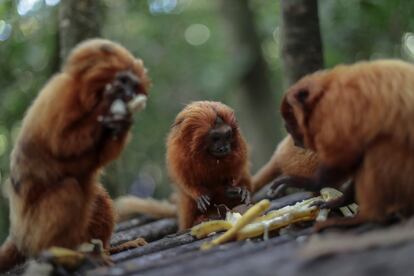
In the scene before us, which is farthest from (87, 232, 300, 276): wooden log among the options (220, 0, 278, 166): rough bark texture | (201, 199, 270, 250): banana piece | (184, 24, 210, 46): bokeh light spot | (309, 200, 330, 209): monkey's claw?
(184, 24, 210, 46): bokeh light spot

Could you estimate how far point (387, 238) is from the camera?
353cm

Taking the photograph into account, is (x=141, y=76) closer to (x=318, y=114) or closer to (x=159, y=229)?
(x=318, y=114)

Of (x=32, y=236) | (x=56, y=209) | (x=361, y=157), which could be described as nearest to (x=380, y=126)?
(x=361, y=157)

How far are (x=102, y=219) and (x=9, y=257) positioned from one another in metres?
0.80

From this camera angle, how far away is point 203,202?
698cm

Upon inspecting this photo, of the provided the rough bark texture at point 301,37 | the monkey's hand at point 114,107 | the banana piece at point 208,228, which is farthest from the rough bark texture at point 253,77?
the monkey's hand at point 114,107

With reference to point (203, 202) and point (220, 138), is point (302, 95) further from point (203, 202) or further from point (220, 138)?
point (203, 202)

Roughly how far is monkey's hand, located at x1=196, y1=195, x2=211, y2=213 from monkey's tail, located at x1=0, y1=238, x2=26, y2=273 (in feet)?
7.49

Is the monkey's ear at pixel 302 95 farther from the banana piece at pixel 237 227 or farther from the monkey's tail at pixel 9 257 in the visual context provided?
the monkey's tail at pixel 9 257

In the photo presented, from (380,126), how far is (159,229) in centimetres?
431

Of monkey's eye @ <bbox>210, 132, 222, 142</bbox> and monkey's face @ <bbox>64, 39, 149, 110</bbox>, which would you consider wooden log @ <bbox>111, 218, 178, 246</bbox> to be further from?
monkey's face @ <bbox>64, 39, 149, 110</bbox>

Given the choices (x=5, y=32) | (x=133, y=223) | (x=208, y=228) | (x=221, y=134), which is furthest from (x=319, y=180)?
(x=5, y=32)

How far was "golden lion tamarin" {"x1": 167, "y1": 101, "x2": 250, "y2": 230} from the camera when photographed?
22.3 ft

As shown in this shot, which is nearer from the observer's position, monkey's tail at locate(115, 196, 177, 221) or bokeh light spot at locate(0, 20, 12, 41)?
monkey's tail at locate(115, 196, 177, 221)
